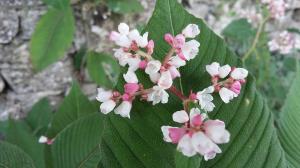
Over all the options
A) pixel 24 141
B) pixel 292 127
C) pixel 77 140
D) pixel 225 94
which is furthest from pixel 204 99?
pixel 24 141

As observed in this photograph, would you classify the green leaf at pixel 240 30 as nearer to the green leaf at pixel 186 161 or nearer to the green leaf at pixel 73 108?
the green leaf at pixel 73 108

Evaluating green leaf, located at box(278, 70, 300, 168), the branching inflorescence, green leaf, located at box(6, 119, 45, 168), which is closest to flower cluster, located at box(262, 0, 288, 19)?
green leaf, located at box(278, 70, 300, 168)

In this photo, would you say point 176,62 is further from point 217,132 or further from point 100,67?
point 100,67

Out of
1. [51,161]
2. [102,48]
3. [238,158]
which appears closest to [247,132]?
[238,158]

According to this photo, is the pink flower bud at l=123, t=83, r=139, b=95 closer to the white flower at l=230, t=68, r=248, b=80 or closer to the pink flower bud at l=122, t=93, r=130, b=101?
Result: the pink flower bud at l=122, t=93, r=130, b=101

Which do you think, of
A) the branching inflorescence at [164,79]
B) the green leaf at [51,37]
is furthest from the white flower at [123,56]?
the green leaf at [51,37]

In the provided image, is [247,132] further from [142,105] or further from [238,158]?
[142,105]
